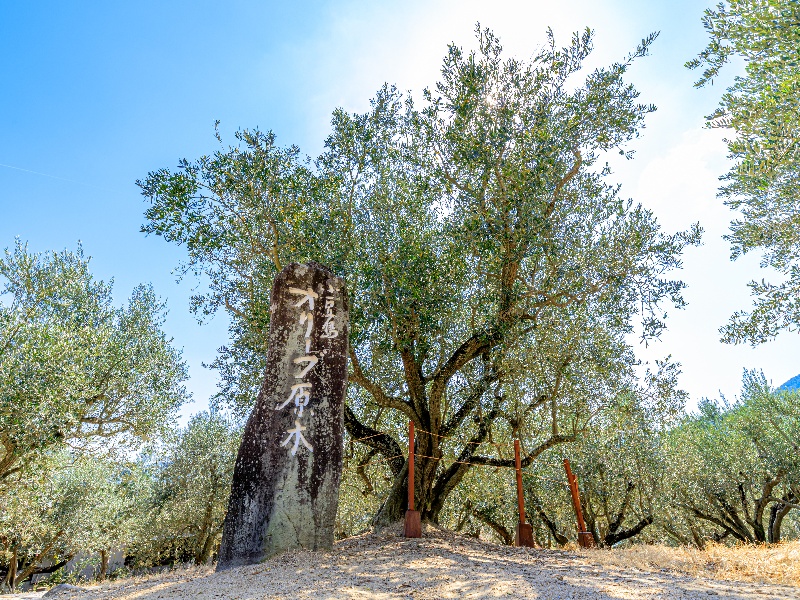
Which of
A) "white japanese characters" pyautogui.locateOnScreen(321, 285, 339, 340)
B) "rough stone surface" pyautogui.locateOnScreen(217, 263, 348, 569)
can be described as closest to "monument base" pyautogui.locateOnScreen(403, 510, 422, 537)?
"rough stone surface" pyautogui.locateOnScreen(217, 263, 348, 569)

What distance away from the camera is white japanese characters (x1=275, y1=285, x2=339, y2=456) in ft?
28.8

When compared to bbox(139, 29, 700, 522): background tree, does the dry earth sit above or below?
below

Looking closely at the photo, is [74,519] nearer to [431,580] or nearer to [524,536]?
[524,536]

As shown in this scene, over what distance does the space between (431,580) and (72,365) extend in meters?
12.9

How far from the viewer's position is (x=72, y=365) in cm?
1456

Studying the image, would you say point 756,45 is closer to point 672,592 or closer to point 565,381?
point 672,592

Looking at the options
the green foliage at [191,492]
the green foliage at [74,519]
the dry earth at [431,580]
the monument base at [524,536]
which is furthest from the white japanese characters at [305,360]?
the green foliage at [191,492]

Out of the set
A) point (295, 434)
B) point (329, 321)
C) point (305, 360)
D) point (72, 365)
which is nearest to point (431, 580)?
point (295, 434)

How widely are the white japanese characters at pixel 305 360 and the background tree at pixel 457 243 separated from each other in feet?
4.70

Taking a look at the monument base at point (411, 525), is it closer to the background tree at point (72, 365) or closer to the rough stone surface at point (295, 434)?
the rough stone surface at point (295, 434)

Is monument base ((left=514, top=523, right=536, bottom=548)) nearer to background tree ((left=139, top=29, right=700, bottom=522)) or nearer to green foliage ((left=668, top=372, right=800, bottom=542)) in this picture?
background tree ((left=139, top=29, right=700, bottom=522))

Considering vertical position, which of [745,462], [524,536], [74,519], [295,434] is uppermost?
[745,462]

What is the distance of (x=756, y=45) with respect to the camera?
688 cm

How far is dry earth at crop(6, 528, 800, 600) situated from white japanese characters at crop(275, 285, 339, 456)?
73.9 inches
